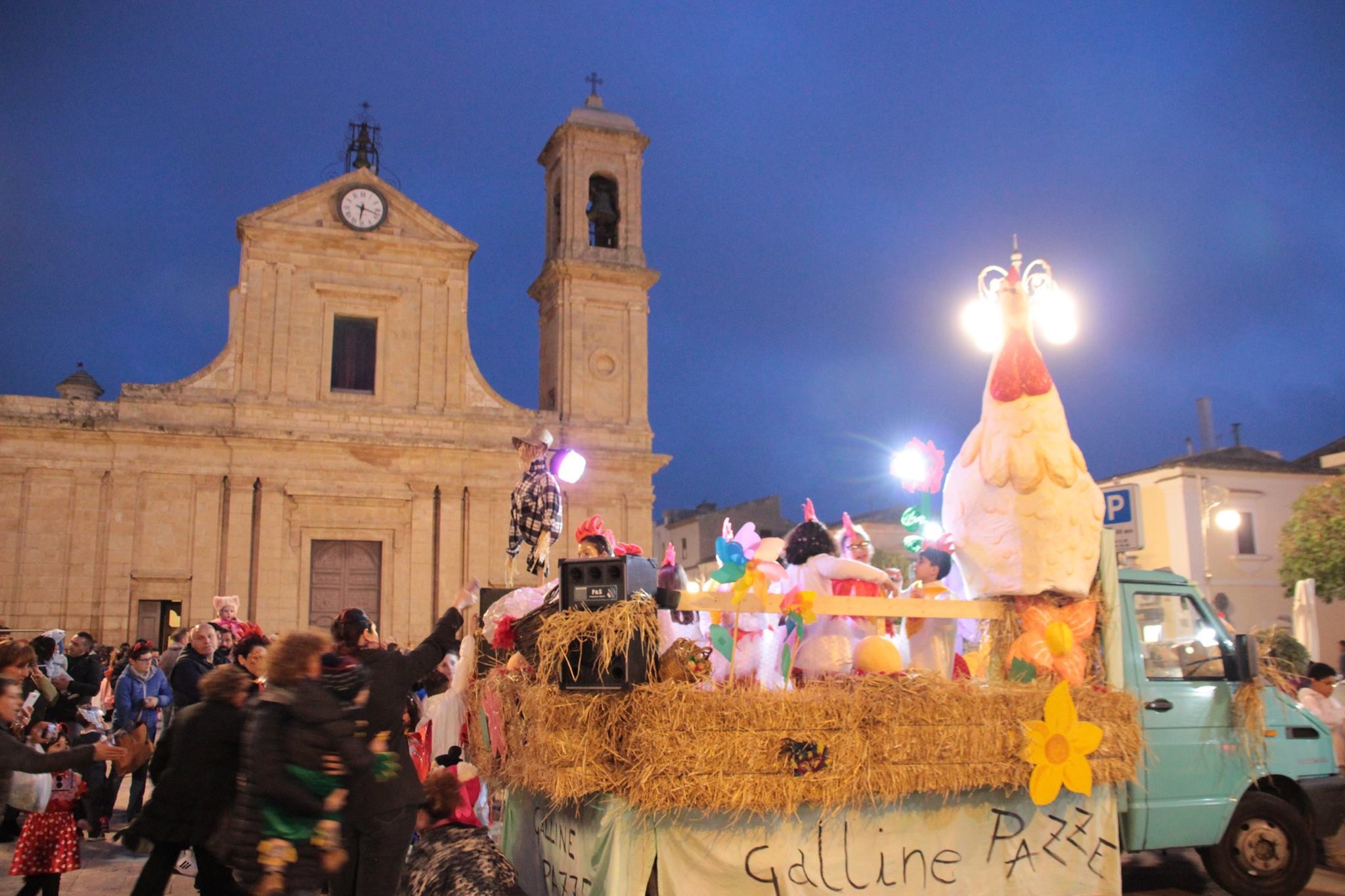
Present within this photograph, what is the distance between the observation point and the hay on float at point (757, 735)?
457cm

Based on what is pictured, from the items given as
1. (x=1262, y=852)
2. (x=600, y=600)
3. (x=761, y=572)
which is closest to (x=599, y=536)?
(x=761, y=572)

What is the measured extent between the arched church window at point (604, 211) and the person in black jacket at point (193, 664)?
62.0ft

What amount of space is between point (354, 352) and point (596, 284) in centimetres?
614

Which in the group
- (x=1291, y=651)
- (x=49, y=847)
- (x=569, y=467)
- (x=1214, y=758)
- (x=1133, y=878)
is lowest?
(x=1133, y=878)

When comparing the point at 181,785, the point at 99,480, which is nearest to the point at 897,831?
the point at 181,785

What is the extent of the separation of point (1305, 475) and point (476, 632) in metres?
30.7

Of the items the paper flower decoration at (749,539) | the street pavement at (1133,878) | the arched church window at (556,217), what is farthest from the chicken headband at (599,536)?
the arched church window at (556,217)

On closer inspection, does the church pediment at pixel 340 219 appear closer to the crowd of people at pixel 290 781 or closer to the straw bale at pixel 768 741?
the crowd of people at pixel 290 781

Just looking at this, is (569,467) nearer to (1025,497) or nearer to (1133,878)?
(1025,497)

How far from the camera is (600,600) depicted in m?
4.73

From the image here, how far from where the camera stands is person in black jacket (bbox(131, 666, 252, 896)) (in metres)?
4.53

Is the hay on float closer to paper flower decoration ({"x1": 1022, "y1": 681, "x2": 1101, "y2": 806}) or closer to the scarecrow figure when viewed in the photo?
paper flower decoration ({"x1": 1022, "y1": 681, "x2": 1101, "y2": 806})

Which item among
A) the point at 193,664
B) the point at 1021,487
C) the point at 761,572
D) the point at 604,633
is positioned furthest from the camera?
the point at 193,664

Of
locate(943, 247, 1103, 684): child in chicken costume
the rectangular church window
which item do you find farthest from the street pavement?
the rectangular church window
